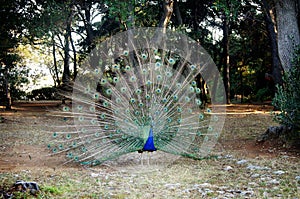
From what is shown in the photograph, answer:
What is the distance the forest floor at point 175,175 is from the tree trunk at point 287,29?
232cm

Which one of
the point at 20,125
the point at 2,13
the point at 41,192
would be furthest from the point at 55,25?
the point at 41,192

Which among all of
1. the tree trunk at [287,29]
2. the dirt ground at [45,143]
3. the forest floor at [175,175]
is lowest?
the forest floor at [175,175]

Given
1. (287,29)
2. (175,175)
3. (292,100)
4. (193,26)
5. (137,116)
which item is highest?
(193,26)

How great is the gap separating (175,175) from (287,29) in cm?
543

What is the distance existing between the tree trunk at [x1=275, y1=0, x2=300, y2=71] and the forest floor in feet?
7.62

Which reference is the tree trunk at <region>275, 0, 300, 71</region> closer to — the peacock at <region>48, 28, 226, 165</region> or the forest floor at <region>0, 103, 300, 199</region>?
the forest floor at <region>0, 103, 300, 199</region>

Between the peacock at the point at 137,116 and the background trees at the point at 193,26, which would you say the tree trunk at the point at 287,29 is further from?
the peacock at the point at 137,116

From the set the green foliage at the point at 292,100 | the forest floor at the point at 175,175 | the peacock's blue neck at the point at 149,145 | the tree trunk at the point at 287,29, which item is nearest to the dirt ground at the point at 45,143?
the forest floor at the point at 175,175

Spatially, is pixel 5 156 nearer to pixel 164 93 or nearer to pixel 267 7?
pixel 164 93

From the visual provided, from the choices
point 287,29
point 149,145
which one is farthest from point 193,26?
point 149,145

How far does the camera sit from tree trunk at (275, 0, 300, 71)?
10.2 m

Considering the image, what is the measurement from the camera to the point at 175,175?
7.39 m

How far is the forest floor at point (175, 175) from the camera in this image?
20.2 feet

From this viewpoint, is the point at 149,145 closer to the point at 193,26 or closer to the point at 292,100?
the point at 292,100
